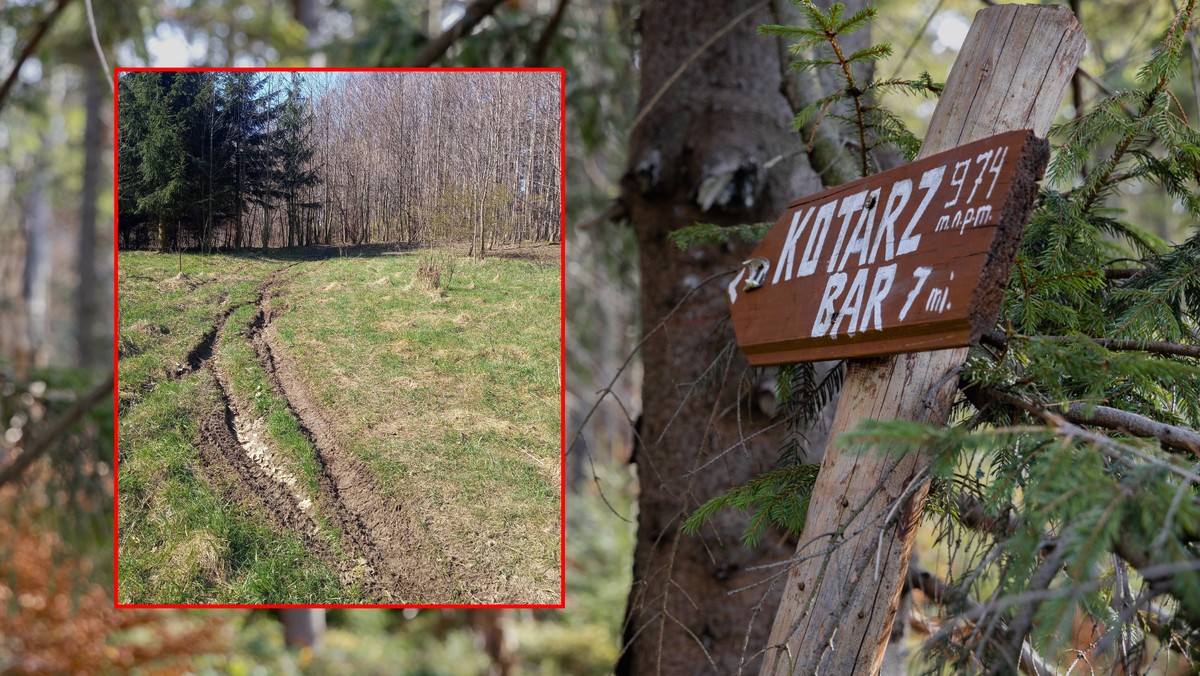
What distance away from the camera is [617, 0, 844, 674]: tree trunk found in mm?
2225

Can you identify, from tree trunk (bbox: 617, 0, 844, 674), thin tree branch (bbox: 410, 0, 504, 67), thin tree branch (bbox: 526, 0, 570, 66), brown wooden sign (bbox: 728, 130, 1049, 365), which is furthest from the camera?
thin tree branch (bbox: 526, 0, 570, 66)

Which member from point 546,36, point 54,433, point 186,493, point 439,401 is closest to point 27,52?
point 54,433

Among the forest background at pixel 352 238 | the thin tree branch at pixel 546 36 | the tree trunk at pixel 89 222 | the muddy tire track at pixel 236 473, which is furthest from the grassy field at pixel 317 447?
the tree trunk at pixel 89 222

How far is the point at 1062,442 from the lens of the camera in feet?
3.34

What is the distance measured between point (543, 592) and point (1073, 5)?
2058 millimetres

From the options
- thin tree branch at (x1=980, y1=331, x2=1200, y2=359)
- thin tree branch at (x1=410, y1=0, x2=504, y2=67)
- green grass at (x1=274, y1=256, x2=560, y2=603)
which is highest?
thin tree branch at (x1=410, y1=0, x2=504, y2=67)

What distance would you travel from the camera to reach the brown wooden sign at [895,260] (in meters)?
1.11

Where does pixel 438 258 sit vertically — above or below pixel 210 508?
above

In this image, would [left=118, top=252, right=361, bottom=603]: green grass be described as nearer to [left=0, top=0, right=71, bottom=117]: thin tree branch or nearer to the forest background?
the forest background

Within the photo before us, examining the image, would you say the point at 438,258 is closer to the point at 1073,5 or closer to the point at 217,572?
the point at 217,572

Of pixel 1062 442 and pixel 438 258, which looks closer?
pixel 1062 442

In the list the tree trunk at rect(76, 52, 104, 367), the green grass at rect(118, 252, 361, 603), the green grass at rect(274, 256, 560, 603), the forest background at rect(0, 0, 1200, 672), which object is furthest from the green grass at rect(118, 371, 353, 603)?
the tree trunk at rect(76, 52, 104, 367)

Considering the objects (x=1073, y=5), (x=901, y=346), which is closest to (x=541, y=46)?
(x=1073, y=5)

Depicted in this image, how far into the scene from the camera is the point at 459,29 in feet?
9.59
